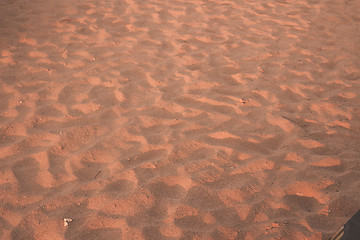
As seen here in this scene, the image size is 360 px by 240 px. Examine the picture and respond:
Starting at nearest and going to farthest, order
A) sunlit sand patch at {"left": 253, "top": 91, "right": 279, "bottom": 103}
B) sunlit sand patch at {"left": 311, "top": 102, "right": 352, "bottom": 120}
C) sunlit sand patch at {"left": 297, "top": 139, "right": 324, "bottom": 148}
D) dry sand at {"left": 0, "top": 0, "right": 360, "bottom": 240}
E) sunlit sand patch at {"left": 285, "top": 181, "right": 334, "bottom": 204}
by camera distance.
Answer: dry sand at {"left": 0, "top": 0, "right": 360, "bottom": 240} → sunlit sand patch at {"left": 285, "top": 181, "right": 334, "bottom": 204} → sunlit sand patch at {"left": 297, "top": 139, "right": 324, "bottom": 148} → sunlit sand patch at {"left": 311, "top": 102, "right": 352, "bottom": 120} → sunlit sand patch at {"left": 253, "top": 91, "right": 279, "bottom": 103}

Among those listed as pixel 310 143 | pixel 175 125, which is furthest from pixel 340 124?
pixel 175 125

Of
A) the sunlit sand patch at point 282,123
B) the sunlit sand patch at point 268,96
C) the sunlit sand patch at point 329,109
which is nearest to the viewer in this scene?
the sunlit sand patch at point 282,123

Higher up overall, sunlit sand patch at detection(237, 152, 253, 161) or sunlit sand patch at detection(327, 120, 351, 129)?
sunlit sand patch at detection(327, 120, 351, 129)

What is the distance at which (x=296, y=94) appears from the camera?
3078 mm

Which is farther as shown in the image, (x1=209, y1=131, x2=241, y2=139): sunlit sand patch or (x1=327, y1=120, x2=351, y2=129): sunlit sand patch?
(x1=327, y1=120, x2=351, y2=129): sunlit sand patch

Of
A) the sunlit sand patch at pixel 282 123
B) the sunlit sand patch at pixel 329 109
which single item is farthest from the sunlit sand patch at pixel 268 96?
the sunlit sand patch at pixel 329 109

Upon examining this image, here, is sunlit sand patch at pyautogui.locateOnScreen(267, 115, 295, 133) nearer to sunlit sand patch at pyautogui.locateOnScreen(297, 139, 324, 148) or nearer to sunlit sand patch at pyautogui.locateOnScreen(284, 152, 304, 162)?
sunlit sand patch at pyautogui.locateOnScreen(297, 139, 324, 148)

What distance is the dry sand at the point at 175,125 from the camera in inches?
78.4

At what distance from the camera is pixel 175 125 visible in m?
2.66

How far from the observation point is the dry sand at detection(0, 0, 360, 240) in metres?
1.99

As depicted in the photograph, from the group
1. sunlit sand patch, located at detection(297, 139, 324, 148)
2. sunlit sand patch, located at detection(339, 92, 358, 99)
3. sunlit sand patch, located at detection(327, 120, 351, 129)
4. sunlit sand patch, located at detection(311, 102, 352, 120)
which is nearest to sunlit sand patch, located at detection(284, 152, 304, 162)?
sunlit sand patch, located at detection(297, 139, 324, 148)

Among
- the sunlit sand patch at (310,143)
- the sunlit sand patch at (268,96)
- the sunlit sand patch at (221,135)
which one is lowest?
the sunlit sand patch at (310,143)

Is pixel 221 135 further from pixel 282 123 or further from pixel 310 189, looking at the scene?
pixel 310 189

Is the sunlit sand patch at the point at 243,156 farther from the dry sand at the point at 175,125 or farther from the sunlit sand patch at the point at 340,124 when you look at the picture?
the sunlit sand patch at the point at 340,124
